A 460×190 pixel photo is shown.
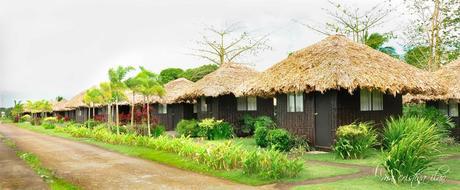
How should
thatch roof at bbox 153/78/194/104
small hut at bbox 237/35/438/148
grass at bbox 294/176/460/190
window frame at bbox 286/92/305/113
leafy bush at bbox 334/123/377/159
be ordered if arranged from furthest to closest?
thatch roof at bbox 153/78/194/104
window frame at bbox 286/92/305/113
small hut at bbox 237/35/438/148
leafy bush at bbox 334/123/377/159
grass at bbox 294/176/460/190

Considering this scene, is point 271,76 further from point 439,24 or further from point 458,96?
point 439,24

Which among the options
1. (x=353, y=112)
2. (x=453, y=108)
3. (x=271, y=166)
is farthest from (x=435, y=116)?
(x=271, y=166)

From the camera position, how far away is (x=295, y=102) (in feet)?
57.7

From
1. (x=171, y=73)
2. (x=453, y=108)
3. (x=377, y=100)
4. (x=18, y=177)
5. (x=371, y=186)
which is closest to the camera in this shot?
(x=371, y=186)

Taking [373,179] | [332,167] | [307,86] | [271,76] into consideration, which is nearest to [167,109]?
[271,76]

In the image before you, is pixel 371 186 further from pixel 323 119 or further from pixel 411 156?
pixel 323 119

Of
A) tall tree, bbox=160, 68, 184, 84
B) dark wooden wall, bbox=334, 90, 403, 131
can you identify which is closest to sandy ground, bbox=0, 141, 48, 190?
dark wooden wall, bbox=334, 90, 403, 131

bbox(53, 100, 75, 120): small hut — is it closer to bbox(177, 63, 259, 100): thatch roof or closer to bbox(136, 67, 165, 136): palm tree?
bbox(177, 63, 259, 100): thatch roof

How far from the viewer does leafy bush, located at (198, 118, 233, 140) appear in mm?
23100

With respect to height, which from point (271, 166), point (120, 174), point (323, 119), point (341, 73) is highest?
point (341, 73)

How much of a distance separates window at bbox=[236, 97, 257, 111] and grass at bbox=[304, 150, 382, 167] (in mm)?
9384

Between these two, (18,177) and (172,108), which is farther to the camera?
(172,108)

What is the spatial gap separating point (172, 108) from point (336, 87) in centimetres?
1860

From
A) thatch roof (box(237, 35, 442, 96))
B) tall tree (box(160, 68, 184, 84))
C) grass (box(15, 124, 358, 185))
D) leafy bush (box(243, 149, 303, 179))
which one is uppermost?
tall tree (box(160, 68, 184, 84))
